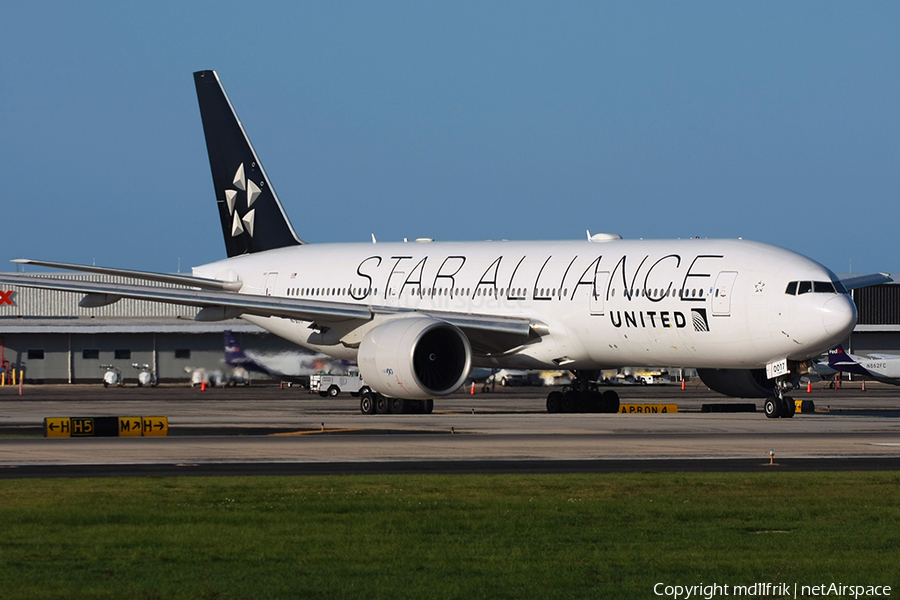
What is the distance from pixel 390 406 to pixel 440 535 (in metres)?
22.0

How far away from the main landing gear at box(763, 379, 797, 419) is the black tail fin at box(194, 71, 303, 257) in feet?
58.6

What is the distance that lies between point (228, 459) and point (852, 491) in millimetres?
9007

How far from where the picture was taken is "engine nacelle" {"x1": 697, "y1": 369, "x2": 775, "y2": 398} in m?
34.8

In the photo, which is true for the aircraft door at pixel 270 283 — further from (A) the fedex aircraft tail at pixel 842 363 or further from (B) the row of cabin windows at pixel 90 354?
(B) the row of cabin windows at pixel 90 354

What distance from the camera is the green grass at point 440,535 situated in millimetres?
9953

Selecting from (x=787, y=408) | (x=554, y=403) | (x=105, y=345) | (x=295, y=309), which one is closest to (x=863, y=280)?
(x=787, y=408)

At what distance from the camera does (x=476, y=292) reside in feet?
117

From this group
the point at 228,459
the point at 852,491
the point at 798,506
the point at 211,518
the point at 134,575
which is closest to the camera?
the point at 134,575

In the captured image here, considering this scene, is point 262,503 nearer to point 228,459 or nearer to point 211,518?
point 211,518

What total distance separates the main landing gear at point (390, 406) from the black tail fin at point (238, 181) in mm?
9682

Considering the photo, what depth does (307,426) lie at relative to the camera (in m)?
28.0

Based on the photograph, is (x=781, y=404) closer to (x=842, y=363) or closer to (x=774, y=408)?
(x=774, y=408)

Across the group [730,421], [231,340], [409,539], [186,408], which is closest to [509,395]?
[231,340]

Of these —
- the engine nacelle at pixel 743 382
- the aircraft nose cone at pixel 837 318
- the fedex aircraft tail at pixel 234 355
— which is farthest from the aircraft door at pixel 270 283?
the aircraft nose cone at pixel 837 318
